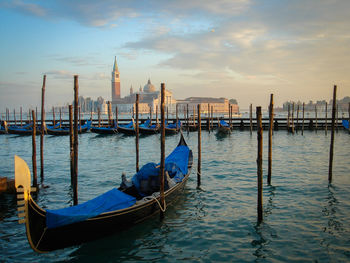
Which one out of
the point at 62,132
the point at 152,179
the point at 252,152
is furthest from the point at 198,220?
the point at 62,132

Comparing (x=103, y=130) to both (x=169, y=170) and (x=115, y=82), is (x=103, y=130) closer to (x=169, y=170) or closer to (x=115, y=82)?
(x=169, y=170)

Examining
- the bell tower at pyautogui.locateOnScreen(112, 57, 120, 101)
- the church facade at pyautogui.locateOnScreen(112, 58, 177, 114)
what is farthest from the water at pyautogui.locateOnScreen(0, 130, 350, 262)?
the bell tower at pyautogui.locateOnScreen(112, 57, 120, 101)

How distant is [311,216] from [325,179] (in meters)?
3.29

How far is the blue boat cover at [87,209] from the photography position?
4016 mm

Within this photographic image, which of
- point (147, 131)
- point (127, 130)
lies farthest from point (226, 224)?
point (147, 131)

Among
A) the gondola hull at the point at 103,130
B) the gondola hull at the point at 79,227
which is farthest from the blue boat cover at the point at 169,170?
the gondola hull at the point at 103,130

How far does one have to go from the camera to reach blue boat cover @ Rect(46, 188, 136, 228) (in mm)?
4016

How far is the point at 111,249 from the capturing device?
4516 mm

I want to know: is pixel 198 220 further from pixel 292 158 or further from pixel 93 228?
pixel 292 158

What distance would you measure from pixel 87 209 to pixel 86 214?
0.69 feet

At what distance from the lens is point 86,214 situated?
4.27 m

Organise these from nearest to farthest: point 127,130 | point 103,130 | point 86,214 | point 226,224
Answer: point 86,214, point 226,224, point 127,130, point 103,130

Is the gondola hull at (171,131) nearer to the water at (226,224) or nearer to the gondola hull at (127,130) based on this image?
the gondola hull at (127,130)

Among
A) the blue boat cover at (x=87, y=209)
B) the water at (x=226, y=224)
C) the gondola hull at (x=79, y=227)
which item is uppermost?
the blue boat cover at (x=87, y=209)
